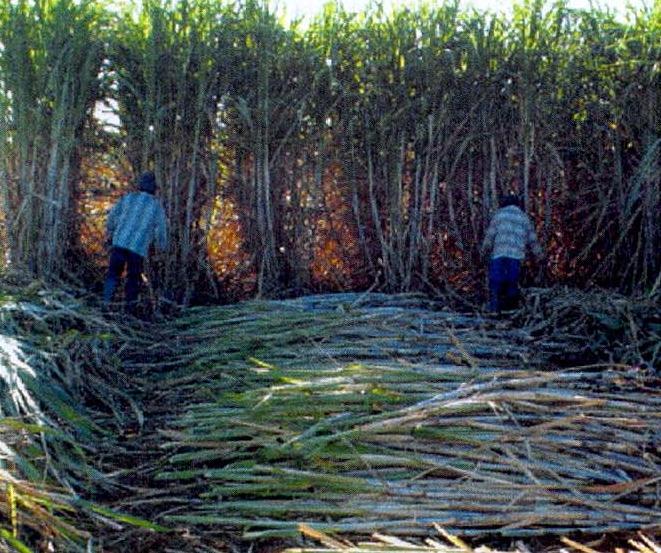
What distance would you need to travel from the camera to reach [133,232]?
268 inches

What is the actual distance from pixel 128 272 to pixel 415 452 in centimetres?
391

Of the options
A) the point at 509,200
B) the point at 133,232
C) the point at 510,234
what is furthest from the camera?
the point at 509,200

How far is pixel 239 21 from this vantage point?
24.7ft

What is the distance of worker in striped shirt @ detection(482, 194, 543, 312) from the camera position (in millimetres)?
6914

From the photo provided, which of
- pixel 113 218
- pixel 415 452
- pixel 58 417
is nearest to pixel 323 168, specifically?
pixel 113 218

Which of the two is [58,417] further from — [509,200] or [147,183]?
[509,200]

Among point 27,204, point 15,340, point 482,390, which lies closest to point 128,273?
point 27,204

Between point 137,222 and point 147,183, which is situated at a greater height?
point 147,183

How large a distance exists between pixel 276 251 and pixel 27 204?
1830 mm

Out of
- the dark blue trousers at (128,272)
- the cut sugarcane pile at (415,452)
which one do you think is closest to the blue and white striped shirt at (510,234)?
the dark blue trousers at (128,272)

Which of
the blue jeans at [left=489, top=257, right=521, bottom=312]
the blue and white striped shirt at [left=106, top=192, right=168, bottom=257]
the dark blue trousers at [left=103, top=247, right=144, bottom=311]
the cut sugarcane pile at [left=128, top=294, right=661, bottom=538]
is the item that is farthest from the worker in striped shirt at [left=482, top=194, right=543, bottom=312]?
the cut sugarcane pile at [left=128, top=294, right=661, bottom=538]

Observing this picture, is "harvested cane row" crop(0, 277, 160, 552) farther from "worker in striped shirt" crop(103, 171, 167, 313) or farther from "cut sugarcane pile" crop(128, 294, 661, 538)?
"worker in striped shirt" crop(103, 171, 167, 313)

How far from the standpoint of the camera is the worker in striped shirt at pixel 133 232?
6.81 m

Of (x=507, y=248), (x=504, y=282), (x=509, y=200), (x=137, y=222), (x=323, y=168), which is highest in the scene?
(x=323, y=168)
